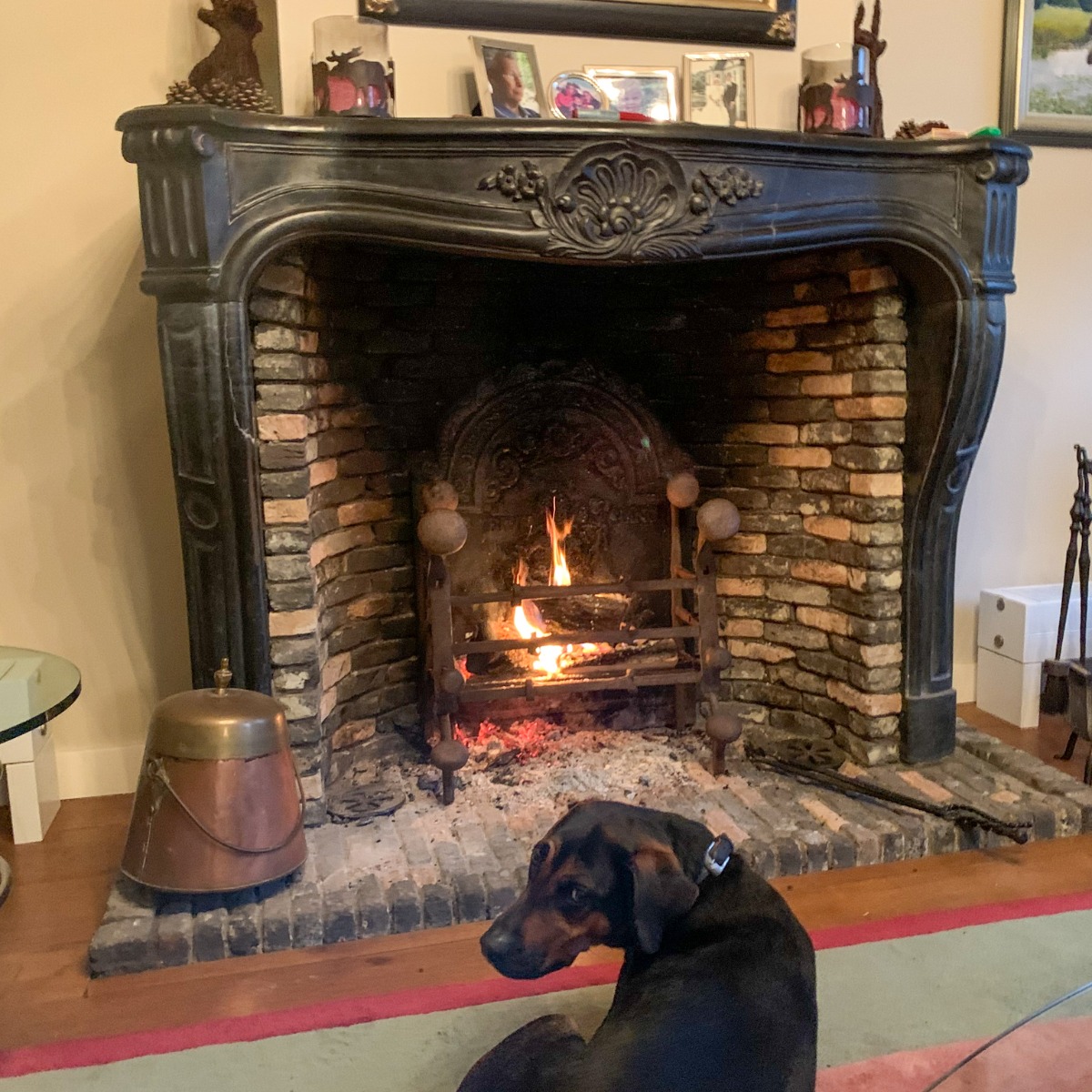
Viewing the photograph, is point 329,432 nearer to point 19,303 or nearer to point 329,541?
point 329,541

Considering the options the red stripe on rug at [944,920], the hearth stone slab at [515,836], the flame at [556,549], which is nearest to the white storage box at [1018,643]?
the hearth stone slab at [515,836]

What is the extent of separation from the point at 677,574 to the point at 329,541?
85cm

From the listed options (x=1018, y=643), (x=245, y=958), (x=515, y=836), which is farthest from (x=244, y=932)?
(x=1018, y=643)

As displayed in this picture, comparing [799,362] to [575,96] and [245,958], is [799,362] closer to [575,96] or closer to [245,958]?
[575,96]

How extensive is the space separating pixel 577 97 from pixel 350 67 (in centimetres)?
48

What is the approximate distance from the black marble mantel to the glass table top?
0.24m

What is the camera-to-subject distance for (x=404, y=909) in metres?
1.84

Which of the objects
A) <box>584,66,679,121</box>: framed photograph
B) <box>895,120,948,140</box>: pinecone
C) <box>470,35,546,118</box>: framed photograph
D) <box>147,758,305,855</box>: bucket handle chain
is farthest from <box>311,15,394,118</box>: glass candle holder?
<box>147,758,305,855</box>: bucket handle chain

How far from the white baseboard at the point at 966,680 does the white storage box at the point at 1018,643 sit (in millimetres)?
35

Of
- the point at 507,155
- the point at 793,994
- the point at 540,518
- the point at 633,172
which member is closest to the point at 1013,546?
the point at 540,518

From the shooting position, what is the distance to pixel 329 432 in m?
2.25

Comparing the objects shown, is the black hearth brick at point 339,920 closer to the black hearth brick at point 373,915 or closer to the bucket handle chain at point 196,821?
the black hearth brick at point 373,915

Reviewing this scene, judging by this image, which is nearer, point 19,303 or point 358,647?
point 19,303

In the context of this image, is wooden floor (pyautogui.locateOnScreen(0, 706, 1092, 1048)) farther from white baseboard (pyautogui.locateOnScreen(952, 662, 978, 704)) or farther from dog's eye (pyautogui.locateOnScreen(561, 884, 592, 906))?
white baseboard (pyautogui.locateOnScreen(952, 662, 978, 704))
